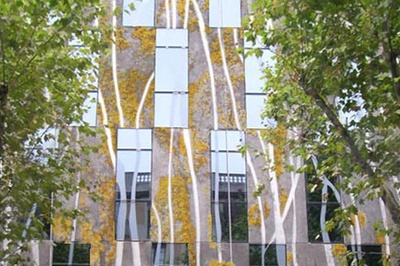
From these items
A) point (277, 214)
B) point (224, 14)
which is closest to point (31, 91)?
point (277, 214)

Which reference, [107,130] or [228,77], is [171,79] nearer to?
[228,77]

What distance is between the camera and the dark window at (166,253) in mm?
12281

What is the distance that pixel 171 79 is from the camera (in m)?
13.2

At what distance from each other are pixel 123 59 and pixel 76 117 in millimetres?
5068

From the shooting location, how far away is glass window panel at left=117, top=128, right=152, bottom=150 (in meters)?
12.8

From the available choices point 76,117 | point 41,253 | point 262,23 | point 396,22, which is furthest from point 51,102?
point 41,253

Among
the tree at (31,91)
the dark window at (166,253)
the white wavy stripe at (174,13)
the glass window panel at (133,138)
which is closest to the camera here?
the tree at (31,91)

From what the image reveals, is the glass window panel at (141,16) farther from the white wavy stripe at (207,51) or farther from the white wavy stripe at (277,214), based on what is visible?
the white wavy stripe at (277,214)

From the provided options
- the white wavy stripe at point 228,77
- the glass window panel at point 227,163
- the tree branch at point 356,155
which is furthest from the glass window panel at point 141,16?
the tree branch at point 356,155

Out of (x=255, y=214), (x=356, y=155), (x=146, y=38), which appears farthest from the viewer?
(x=146, y=38)

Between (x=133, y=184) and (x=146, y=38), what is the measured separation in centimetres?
312

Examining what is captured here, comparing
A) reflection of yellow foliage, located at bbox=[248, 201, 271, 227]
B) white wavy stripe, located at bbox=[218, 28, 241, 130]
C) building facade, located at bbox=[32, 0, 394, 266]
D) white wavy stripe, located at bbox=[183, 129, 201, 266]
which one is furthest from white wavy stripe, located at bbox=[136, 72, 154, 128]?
reflection of yellow foliage, located at bbox=[248, 201, 271, 227]

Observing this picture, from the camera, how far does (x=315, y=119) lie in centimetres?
832

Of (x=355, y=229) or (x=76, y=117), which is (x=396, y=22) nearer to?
(x=76, y=117)
